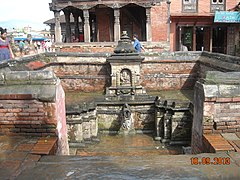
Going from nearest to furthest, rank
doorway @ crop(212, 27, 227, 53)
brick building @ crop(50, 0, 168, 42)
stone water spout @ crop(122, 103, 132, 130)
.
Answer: stone water spout @ crop(122, 103, 132, 130)
brick building @ crop(50, 0, 168, 42)
doorway @ crop(212, 27, 227, 53)

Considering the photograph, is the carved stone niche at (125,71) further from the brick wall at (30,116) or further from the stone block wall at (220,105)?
the brick wall at (30,116)

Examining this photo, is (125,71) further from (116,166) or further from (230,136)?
(116,166)

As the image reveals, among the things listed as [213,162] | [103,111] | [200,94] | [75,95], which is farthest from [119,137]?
[213,162]

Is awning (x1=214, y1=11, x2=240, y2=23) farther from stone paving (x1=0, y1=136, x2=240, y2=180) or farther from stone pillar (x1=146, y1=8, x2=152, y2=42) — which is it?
stone paving (x1=0, y1=136, x2=240, y2=180)

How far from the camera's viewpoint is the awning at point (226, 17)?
770 inches

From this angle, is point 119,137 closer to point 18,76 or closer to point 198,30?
point 18,76

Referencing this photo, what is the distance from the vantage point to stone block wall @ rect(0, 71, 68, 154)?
167 inches

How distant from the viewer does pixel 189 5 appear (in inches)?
807

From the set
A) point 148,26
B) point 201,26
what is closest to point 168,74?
point 148,26

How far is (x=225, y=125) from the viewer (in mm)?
4223

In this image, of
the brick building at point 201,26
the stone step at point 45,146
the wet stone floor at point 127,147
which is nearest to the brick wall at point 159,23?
the brick building at point 201,26

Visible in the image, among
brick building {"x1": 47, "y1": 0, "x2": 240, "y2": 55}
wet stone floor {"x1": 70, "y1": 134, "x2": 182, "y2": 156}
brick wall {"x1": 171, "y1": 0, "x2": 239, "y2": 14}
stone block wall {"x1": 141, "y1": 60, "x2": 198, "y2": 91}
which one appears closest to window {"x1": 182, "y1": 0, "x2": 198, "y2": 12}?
brick building {"x1": 47, "y1": 0, "x2": 240, "y2": 55}

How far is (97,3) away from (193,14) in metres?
7.47
